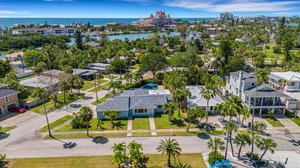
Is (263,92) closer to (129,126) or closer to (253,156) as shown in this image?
(253,156)

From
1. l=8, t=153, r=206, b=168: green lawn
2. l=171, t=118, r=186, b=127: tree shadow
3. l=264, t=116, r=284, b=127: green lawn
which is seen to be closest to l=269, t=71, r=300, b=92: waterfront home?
l=264, t=116, r=284, b=127: green lawn

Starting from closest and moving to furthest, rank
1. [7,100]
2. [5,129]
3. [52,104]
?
[5,129] → [7,100] → [52,104]

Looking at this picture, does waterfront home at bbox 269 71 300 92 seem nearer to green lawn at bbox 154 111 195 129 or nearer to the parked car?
green lawn at bbox 154 111 195 129

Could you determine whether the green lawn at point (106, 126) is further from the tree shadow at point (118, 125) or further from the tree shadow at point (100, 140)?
the tree shadow at point (100, 140)

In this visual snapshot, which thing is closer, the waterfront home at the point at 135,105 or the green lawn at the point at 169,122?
the green lawn at the point at 169,122

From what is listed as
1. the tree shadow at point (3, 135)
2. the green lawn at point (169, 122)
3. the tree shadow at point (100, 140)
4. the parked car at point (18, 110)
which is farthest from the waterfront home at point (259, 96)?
the parked car at point (18, 110)

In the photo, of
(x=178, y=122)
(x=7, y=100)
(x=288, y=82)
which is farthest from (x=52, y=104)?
(x=288, y=82)
